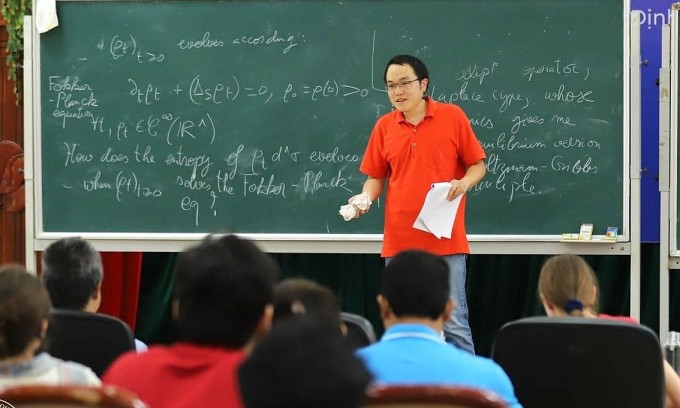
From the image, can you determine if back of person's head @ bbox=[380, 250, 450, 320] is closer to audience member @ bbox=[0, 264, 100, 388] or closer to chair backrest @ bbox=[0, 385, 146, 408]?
audience member @ bbox=[0, 264, 100, 388]

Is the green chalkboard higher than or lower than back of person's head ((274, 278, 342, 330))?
higher

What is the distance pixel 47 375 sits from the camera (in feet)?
6.48

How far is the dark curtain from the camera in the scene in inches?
209

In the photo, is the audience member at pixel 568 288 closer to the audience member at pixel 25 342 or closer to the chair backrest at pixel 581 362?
the chair backrest at pixel 581 362

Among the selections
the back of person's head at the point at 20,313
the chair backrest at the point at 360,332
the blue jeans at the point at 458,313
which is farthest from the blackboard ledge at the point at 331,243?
the back of person's head at the point at 20,313

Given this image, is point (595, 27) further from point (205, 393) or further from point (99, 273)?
point (205, 393)

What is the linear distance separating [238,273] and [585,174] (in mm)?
3201

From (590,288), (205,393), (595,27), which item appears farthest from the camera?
(595,27)

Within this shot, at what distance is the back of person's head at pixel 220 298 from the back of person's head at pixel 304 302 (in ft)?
1.02

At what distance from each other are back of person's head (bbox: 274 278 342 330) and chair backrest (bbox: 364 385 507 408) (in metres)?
0.50

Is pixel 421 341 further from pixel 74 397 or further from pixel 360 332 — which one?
pixel 74 397

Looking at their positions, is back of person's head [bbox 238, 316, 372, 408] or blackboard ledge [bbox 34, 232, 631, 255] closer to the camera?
back of person's head [bbox 238, 316, 372, 408]

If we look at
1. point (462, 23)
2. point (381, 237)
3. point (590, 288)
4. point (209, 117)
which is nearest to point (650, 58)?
point (462, 23)

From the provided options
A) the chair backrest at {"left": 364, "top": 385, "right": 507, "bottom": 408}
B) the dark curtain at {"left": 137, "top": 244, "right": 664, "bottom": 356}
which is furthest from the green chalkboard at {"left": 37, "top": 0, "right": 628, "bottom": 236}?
the chair backrest at {"left": 364, "top": 385, "right": 507, "bottom": 408}
